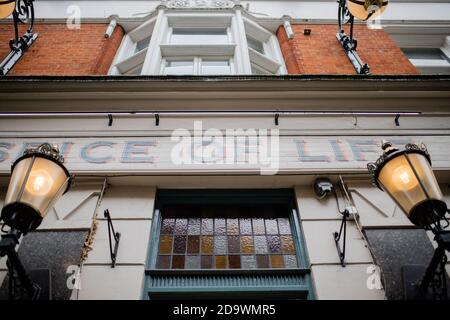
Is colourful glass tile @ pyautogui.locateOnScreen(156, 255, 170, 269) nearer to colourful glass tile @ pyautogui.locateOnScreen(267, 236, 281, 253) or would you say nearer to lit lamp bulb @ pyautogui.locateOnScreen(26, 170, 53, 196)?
colourful glass tile @ pyautogui.locateOnScreen(267, 236, 281, 253)

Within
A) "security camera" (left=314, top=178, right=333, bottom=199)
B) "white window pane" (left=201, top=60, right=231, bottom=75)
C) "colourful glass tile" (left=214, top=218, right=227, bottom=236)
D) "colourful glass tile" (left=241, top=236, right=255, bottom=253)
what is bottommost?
"colourful glass tile" (left=241, top=236, right=255, bottom=253)

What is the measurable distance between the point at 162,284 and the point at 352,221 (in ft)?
8.52

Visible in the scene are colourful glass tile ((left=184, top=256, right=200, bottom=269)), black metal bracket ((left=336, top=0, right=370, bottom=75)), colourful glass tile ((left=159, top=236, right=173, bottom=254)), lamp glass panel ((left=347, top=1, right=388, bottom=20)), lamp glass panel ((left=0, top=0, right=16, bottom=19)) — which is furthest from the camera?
black metal bracket ((left=336, top=0, right=370, bottom=75))

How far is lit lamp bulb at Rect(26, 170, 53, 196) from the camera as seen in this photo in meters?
3.15

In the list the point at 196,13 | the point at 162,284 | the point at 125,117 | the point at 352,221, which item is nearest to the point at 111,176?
the point at 125,117

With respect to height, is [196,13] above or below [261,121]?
above

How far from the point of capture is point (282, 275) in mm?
4457

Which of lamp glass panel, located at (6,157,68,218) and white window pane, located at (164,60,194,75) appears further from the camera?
white window pane, located at (164,60,194,75)

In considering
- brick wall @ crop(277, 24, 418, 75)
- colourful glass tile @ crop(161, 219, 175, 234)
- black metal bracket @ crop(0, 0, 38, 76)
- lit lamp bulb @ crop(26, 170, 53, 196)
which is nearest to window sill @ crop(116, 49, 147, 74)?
black metal bracket @ crop(0, 0, 38, 76)

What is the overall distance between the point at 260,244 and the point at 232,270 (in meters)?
0.67

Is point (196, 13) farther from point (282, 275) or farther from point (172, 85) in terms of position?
point (282, 275)

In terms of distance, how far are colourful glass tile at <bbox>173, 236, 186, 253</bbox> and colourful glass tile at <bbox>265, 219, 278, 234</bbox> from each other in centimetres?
118

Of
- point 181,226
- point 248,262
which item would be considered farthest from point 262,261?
point 181,226
